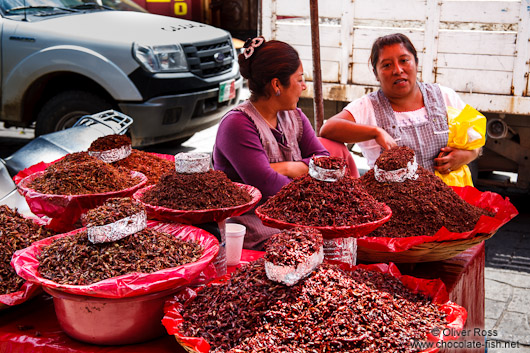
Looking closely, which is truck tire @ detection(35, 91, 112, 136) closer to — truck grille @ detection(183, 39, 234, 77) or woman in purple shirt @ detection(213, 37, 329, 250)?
truck grille @ detection(183, 39, 234, 77)

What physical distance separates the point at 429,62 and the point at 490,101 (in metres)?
0.55

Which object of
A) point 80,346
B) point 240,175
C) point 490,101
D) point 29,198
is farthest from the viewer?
point 490,101

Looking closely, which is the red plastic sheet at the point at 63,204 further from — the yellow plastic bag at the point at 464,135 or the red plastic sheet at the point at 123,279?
the yellow plastic bag at the point at 464,135

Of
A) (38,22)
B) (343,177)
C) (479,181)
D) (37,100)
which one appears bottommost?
(479,181)

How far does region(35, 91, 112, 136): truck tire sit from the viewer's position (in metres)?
5.21

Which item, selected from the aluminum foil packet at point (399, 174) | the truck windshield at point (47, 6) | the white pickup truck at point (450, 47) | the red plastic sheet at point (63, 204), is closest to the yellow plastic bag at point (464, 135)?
the aluminum foil packet at point (399, 174)

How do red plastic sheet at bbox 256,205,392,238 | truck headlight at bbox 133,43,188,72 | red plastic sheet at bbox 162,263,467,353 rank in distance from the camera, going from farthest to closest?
truck headlight at bbox 133,43,188,72 < red plastic sheet at bbox 256,205,392,238 < red plastic sheet at bbox 162,263,467,353

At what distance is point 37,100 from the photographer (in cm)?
552

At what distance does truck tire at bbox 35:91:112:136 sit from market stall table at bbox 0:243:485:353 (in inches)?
141

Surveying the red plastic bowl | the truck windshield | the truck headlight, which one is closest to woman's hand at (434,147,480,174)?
the red plastic bowl

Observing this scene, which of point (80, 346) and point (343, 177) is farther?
point (343, 177)

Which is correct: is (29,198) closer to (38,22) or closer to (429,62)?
(429,62)

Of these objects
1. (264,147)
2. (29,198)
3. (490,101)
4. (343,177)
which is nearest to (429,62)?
(490,101)

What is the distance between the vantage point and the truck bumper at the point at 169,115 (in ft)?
16.8
